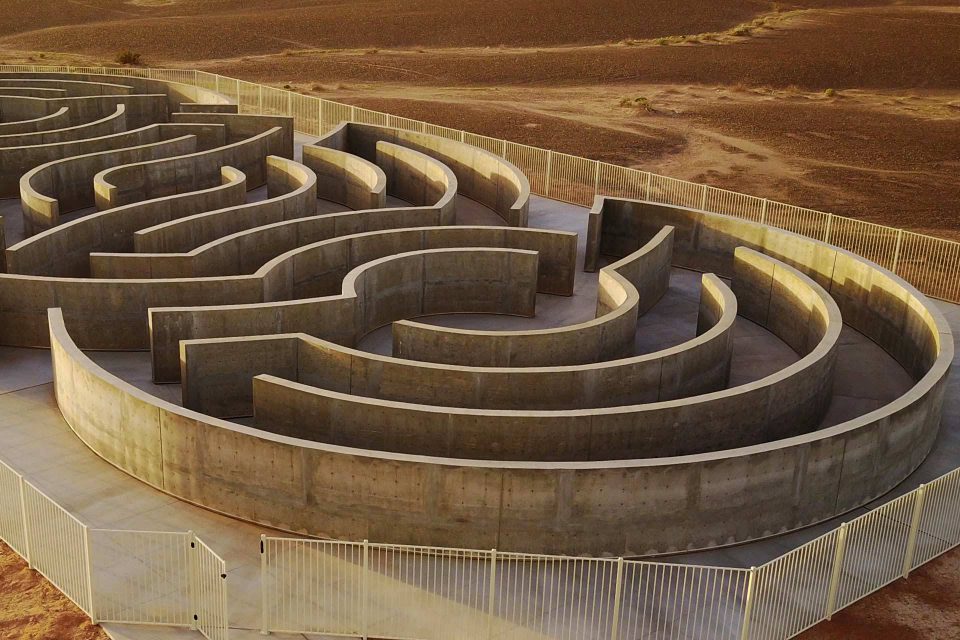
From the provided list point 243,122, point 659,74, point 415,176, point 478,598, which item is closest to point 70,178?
point 243,122

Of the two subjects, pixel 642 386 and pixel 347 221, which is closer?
pixel 642 386

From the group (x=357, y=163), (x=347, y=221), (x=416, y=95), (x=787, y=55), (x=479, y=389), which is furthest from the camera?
(x=787, y=55)

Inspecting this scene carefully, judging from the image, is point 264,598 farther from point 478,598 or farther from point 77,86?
point 77,86

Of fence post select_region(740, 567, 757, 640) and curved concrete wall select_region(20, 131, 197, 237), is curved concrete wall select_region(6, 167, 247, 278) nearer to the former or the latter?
curved concrete wall select_region(20, 131, 197, 237)

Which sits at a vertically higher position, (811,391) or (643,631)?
(811,391)

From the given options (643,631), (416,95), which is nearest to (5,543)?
(643,631)

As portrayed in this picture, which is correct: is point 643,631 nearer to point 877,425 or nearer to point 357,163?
point 877,425

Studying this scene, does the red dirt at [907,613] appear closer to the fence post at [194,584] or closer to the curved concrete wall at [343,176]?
the fence post at [194,584]

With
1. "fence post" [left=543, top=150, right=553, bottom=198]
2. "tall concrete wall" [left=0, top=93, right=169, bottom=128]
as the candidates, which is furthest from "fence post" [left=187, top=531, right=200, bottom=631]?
"tall concrete wall" [left=0, top=93, right=169, bottom=128]
